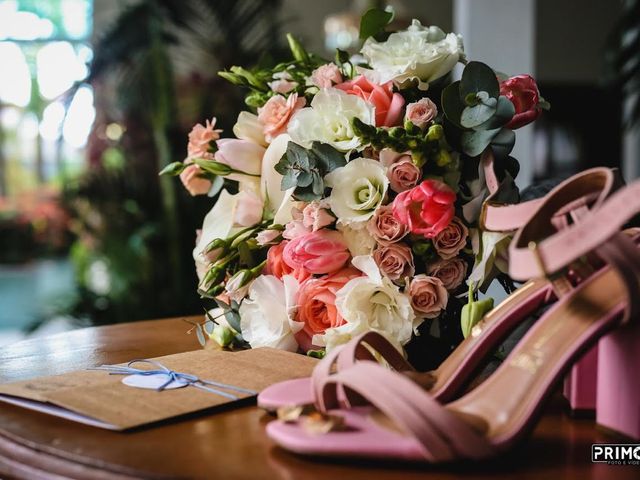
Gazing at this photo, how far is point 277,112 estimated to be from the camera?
3.09 ft

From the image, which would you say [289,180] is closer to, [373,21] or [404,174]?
[404,174]

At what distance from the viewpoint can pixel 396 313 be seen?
0.83 m

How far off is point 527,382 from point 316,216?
1.20 ft

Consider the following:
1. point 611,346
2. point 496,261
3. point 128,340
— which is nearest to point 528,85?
point 496,261

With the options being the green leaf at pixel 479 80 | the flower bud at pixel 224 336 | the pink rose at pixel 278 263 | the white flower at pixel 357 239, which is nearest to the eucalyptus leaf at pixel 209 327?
the flower bud at pixel 224 336

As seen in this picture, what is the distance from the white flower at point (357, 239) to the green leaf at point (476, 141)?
15 cm

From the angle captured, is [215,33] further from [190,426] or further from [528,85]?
[190,426]

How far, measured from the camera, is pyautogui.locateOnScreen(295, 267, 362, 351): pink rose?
0.85m

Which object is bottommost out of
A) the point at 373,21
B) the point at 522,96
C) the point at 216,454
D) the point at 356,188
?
the point at 216,454

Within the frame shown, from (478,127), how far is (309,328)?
317mm

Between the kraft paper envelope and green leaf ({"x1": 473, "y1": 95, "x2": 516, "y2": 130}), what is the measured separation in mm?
343

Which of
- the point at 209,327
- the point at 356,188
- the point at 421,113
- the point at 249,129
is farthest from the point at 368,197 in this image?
the point at 209,327

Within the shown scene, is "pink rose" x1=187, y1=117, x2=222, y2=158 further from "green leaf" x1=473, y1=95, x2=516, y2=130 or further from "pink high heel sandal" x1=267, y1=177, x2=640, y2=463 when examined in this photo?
"pink high heel sandal" x1=267, y1=177, x2=640, y2=463

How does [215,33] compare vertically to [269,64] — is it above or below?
above
